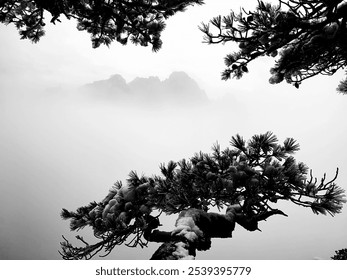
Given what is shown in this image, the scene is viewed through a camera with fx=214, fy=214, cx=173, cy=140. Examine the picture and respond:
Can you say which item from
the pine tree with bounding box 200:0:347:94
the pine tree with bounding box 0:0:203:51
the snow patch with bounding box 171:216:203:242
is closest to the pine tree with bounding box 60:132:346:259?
the snow patch with bounding box 171:216:203:242

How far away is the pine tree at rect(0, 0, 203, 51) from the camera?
3.04 metres

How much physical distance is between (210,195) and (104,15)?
9.91ft

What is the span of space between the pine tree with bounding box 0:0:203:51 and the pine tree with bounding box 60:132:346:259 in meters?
2.23

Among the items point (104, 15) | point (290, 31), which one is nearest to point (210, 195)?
point (290, 31)

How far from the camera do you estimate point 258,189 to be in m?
2.03

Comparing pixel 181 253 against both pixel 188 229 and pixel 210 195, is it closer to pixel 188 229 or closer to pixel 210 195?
pixel 188 229

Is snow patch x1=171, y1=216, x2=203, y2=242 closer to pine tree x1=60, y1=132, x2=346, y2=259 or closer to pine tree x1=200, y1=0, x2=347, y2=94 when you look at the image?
pine tree x1=60, y1=132, x2=346, y2=259

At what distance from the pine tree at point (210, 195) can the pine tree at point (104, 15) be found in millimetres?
2231

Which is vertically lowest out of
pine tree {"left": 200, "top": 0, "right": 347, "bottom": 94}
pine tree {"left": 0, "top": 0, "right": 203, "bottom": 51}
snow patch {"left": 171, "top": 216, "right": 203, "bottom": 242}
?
snow patch {"left": 171, "top": 216, "right": 203, "bottom": 242}

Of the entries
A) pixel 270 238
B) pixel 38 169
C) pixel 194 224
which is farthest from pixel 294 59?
pixel 38 169

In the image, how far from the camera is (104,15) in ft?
10.6

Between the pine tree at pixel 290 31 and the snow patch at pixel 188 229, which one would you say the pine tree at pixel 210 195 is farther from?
the pine tree at pixel 290 31

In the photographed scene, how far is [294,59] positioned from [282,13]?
1.83ft
